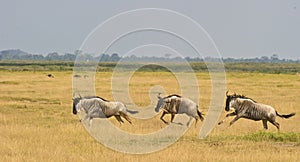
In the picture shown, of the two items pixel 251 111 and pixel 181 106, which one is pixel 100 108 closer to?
pixel 181 106

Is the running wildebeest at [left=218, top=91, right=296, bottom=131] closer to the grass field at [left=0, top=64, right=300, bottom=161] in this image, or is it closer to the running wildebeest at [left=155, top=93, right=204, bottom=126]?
the grass field at [left=0, top=64, right=300, bottom=161]

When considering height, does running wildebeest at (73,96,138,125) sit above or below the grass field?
above

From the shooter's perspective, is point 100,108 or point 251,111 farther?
point 251,111

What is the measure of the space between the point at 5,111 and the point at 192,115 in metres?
10.4

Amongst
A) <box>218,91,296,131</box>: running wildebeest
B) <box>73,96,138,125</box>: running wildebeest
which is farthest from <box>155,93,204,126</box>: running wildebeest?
<box>73,96,138,125</box>: running wildebeest

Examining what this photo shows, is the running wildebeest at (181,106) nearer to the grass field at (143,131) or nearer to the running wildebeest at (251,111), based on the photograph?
the grass field at (143,131)

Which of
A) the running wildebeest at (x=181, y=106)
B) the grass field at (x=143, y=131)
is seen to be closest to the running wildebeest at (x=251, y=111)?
the grass field at (x=143, y=131)

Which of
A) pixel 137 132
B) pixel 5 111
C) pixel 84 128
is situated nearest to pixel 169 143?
pixel 137 132

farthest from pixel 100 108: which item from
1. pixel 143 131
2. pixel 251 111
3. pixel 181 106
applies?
pixel 251 111

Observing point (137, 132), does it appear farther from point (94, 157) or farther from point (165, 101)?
point (94, 157)

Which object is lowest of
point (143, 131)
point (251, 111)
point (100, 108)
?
point (143, 131)

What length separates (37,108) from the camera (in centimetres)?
2852

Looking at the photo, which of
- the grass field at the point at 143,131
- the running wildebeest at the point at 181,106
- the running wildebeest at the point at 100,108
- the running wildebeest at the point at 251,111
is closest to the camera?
the grass field at the point at 143,131

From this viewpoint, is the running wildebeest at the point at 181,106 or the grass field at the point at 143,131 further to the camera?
the running wildebeest at the point at 181,106
